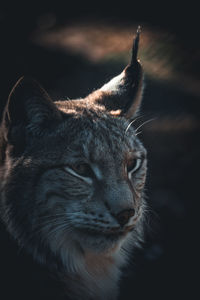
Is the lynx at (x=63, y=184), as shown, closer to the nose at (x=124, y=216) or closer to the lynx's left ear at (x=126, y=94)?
the nose at (x=124, y=216)

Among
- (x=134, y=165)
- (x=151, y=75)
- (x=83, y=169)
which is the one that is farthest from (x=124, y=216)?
(x=151, y=75)

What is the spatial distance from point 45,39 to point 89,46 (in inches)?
25.3

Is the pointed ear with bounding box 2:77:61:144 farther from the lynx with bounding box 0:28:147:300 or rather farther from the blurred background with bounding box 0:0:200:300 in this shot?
the blurred background with bounding box 0:0:200:300

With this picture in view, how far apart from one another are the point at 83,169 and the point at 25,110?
1.65 feet

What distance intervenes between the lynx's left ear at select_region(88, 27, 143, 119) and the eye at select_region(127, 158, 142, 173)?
0.37 metres

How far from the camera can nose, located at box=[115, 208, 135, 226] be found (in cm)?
263

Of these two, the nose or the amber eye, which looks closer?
the nose

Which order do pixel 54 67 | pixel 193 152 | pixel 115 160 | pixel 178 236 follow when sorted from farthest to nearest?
1. pixel 54 67
2. pixel 193 152
3. pixel 178 236
4. pixel 115 160

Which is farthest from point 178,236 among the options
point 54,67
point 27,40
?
point 27,40

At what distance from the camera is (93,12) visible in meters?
6.51

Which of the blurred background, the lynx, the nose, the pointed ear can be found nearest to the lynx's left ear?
the lynx

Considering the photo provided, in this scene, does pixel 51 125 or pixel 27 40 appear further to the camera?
pixel 27 40

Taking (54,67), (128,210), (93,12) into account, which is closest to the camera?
(128,210)

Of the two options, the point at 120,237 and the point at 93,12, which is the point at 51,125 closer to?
the point at 120,237
